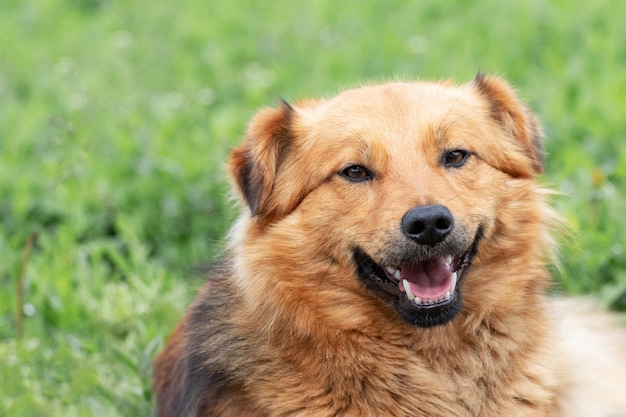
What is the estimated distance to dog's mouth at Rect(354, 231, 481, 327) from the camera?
402 centimetres

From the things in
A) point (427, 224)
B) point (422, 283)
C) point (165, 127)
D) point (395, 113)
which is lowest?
point (165, 127)

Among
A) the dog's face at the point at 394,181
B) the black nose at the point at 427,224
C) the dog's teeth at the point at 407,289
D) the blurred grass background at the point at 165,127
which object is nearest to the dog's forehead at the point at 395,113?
the dog's face at the point at 394,181

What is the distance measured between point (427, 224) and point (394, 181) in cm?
30

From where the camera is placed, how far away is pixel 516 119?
455 cm

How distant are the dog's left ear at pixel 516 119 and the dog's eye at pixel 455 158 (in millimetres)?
318

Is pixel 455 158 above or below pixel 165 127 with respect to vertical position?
above

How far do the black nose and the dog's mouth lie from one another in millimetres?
150

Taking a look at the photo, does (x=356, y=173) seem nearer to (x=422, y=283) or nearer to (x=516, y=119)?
(x=422, y=283)


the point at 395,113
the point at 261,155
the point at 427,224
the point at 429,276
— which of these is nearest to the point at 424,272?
the point at 429,276

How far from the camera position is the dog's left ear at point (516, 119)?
4.49 meters

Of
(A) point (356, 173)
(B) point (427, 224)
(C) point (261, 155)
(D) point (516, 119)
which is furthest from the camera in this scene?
(D) point (516, 119)

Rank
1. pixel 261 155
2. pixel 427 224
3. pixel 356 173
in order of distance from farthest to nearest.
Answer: pixel 261 155 < pixel 356 173 < pixel 427 224

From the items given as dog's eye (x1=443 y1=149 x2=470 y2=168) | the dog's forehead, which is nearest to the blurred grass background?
the dog's forehead

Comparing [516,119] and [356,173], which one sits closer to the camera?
[356,173]
